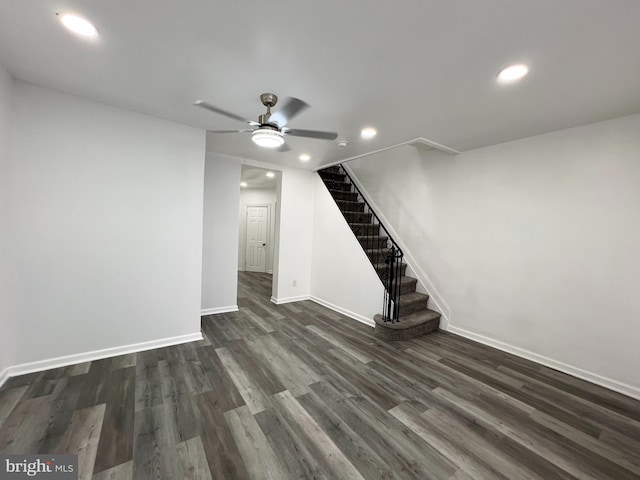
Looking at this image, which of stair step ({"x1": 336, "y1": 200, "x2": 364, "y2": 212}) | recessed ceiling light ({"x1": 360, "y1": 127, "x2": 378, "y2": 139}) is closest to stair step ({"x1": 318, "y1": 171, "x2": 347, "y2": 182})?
stair step ({"x1": 336, "y1": 200, "x2": 364, "y2": 212})

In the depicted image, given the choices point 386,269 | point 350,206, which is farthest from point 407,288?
point 350,206

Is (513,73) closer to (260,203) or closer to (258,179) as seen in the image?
(258,179)

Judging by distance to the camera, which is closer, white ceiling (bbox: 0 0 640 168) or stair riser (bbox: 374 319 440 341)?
white ceiling (bbox: 0 0 640 168)

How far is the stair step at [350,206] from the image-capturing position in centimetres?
509

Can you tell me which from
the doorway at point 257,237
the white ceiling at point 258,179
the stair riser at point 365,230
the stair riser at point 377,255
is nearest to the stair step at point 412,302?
the stair riser at point 377,255

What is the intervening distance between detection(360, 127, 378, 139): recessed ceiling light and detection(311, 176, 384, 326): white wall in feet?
5.35

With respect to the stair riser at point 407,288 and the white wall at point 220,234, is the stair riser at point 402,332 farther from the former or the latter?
the white wall at point 220,234

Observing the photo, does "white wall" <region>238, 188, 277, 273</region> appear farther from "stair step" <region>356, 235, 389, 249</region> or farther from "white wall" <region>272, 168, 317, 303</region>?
"stair step" <region>356, 235, 389, 249</region>

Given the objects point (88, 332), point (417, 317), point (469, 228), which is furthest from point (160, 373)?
point (469, 228)

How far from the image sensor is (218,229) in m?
4.34

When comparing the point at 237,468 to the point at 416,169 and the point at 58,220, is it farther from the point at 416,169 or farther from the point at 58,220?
the point at 416,169

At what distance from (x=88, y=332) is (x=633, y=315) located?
557 cm

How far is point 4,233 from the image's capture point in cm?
227

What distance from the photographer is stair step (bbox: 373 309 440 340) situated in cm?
350
